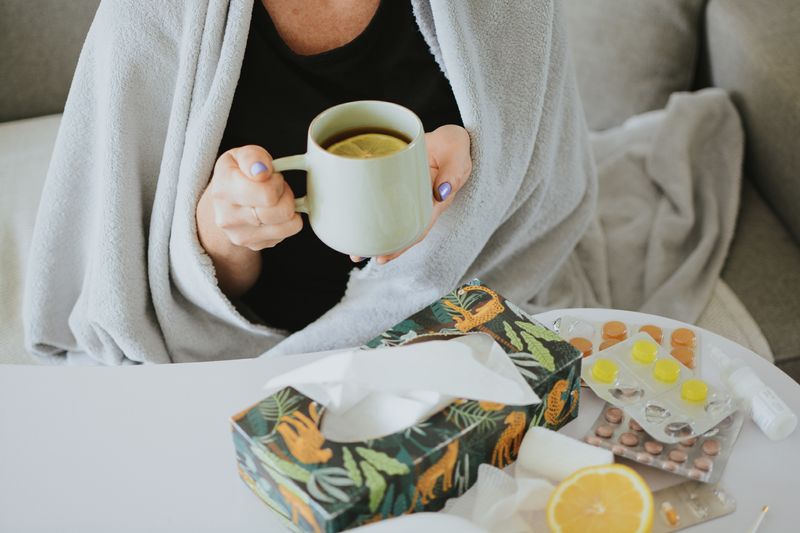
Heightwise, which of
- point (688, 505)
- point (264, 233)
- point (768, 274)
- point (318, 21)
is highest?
point (318, 21)

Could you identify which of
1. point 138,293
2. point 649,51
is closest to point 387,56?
point 138,293

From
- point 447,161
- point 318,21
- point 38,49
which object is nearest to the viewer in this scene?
point 447,161

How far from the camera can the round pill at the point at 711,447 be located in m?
0.67

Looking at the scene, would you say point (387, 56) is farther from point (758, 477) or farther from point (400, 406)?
point (758, 477)

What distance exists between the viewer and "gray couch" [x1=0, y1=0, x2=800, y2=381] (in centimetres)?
122

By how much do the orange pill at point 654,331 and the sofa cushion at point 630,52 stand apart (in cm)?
83

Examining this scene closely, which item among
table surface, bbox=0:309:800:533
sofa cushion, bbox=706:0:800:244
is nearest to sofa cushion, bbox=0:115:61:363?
table surface, bbox=0:309:800:533

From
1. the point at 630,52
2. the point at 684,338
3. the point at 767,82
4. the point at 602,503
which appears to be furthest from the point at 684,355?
the point at 630,52

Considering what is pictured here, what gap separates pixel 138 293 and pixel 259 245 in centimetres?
25

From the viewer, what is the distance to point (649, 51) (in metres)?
1.49

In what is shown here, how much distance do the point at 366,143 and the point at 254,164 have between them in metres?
0.10

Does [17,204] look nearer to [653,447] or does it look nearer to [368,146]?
[368,146]

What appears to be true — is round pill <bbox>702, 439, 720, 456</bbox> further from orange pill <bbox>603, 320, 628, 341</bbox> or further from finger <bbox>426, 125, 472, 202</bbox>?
finger <bbox>426, 125, 472, 202</bbox>

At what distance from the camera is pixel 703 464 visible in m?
0.66
